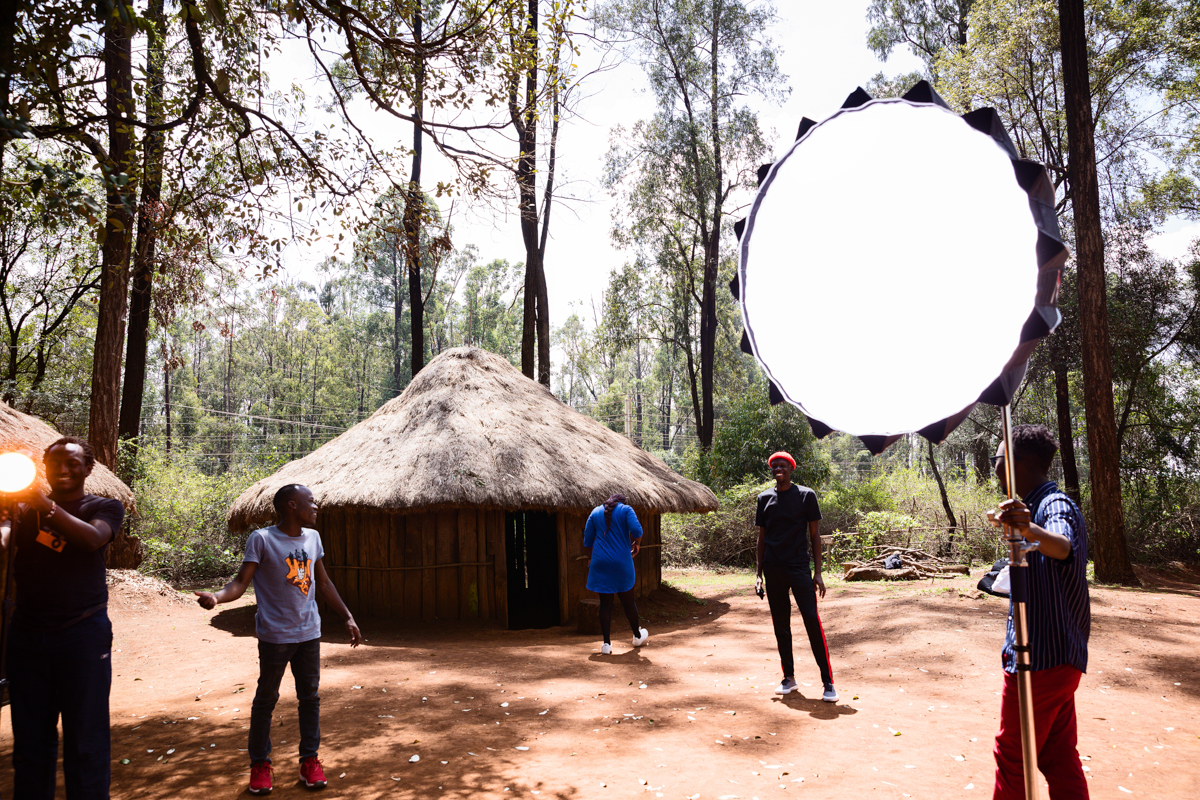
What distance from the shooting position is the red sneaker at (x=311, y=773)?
3516 millimetres

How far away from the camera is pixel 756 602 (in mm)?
10500

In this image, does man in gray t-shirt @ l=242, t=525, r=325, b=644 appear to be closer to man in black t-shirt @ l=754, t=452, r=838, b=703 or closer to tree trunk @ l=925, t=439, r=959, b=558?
man in black t-shirt @ l=754, t=452, r=838, b=703

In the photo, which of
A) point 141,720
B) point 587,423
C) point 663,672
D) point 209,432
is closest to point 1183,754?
point 663,672

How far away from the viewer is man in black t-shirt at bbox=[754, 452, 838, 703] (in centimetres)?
488

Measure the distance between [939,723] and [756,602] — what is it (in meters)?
6.04

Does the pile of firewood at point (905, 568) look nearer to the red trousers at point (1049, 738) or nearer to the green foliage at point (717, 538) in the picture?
the green foliage at point (717, 538)

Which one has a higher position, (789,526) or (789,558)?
(789,526)

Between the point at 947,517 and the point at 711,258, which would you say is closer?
the point at 947,517

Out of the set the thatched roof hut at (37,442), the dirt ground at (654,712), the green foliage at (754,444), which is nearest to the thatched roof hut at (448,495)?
the dirt ground at (654,712)

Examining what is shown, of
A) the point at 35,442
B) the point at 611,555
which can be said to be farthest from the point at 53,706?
the point at 35,442

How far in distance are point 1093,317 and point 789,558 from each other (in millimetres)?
8516

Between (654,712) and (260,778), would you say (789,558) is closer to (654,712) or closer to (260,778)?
(654,712)

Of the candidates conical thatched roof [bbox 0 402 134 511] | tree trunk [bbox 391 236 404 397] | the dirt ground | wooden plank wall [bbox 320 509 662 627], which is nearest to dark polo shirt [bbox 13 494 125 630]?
the dirt ground

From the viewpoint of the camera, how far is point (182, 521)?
14.0 m
